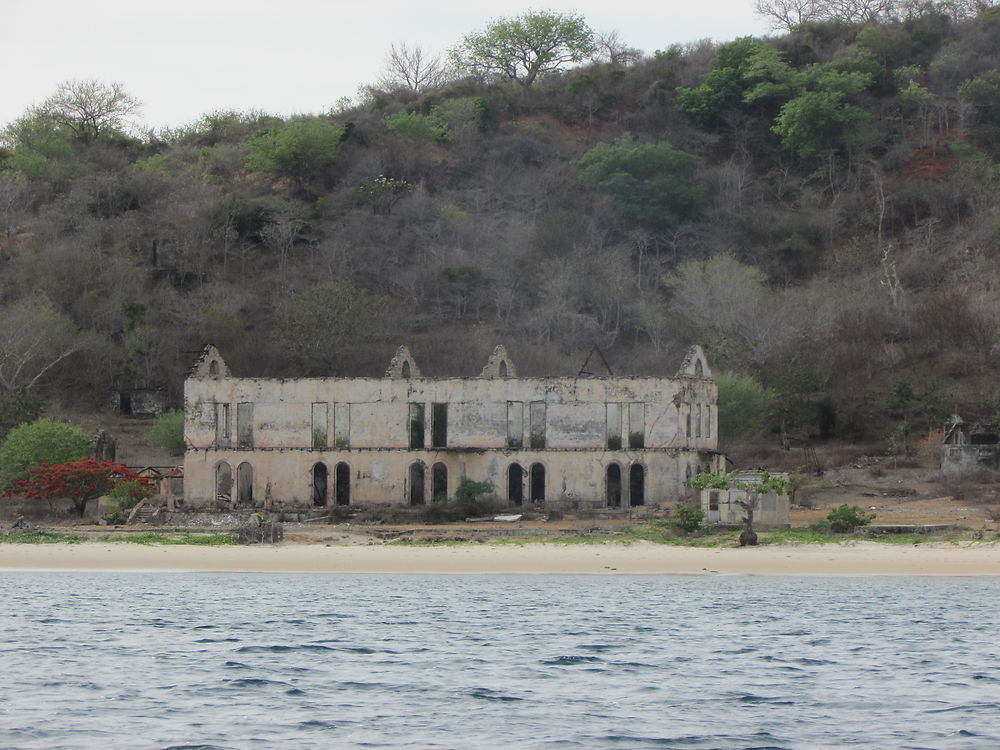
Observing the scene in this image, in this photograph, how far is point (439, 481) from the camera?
61.1 meters

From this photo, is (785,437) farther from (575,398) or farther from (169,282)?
(169,282)

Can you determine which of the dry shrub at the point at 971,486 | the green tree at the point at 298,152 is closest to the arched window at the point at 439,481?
the dry shrub at the point at 971,486

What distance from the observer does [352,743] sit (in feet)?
75.5

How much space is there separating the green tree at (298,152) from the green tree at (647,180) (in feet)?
52.8

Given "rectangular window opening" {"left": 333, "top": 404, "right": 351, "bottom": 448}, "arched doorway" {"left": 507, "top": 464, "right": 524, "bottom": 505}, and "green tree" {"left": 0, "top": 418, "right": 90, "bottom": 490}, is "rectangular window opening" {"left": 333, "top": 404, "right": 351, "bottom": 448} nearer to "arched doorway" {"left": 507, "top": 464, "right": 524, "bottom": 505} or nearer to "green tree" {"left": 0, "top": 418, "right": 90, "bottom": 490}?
"arched doorway" {"left": 507, "top": 464, "right": 524, "bottom": 505}

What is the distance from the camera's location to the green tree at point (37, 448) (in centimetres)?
5897

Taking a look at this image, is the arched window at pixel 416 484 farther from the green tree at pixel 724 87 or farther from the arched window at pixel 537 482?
the green tree at pixel 724 87

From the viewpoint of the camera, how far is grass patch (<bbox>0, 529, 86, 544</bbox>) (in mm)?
48594

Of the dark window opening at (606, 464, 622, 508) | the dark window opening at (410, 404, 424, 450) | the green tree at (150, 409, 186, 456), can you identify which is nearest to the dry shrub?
the dark window opening at (606, 464, 622, 508)

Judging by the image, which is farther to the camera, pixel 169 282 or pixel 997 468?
pixel 169 282

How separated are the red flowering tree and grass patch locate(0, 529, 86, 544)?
6.58 meters

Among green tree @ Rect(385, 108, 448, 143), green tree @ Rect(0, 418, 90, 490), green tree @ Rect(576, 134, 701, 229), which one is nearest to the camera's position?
green tree @ Rect(0, 418, 90, 490)

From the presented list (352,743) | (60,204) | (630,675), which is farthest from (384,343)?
(352,743)

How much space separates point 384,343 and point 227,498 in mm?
23584
